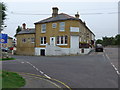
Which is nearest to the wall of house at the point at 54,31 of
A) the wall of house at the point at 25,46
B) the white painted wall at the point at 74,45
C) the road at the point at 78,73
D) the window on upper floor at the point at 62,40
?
the window on upper floor at the point at 62,40

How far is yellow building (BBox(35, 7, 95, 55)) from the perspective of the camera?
27781 millimetres

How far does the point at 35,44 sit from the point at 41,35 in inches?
102

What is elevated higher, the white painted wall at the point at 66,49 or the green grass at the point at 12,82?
the white painted wall at the point at 66,49

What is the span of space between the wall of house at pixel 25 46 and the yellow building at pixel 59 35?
214 centimetres

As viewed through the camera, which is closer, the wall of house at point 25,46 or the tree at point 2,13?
the tree at point 2,13

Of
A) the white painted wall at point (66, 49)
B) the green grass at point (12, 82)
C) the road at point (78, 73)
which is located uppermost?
the white painted wall at point (66, 49)

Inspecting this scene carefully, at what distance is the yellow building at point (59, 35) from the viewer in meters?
27.8

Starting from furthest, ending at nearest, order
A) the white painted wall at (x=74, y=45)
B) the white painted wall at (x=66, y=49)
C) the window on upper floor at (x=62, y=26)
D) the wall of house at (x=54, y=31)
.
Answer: the window on upper floor at (x=62, y=26), the wall of house at (x=54, y=31), the white painted wall at (x=74, y=45), the white painted wall at (x=66, y=49)

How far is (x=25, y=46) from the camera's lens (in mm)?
36656

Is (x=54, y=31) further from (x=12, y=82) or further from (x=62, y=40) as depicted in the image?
(x=12, y=82)

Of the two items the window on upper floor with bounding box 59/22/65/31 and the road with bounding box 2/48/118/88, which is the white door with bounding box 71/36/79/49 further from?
the road with bounding box 2/48/118/88

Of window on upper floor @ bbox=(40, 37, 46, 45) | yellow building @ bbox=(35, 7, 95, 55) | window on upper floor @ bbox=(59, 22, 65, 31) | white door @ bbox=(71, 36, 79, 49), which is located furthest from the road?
window on upper floor @ bbox=(40, 37, 46, 45)

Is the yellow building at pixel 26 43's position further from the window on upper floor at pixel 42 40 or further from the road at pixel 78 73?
the road at pixel 78 73

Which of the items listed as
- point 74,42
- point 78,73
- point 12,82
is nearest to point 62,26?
point 74,42
